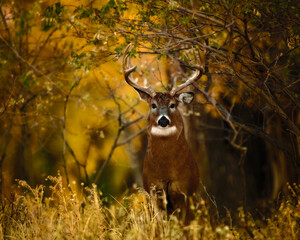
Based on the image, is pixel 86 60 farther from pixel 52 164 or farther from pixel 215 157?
pixel 52 164

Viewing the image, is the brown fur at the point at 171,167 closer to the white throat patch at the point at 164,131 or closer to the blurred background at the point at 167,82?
the white throat patch at the point at 164,131

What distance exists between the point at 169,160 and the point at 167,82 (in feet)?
15.6

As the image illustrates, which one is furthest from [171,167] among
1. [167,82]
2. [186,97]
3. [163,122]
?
[167,82]

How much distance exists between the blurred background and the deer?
0.40 metres

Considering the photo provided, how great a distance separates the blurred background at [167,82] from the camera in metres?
6.23

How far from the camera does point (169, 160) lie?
251 inches

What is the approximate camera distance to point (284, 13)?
A: 6070 millimetres

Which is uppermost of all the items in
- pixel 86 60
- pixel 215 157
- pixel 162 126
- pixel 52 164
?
pixel 86 60

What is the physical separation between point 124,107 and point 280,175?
221 inches

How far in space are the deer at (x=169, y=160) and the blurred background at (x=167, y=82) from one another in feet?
1.33

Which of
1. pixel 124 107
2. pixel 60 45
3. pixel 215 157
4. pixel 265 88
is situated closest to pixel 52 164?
pixel 124 107

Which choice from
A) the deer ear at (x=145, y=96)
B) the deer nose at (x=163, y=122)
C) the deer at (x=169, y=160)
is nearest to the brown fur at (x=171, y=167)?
the deer at (x=169, y=160)

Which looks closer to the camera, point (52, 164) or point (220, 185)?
point (220, 185)

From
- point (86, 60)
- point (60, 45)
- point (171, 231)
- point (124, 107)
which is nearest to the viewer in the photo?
point (171, 231)
